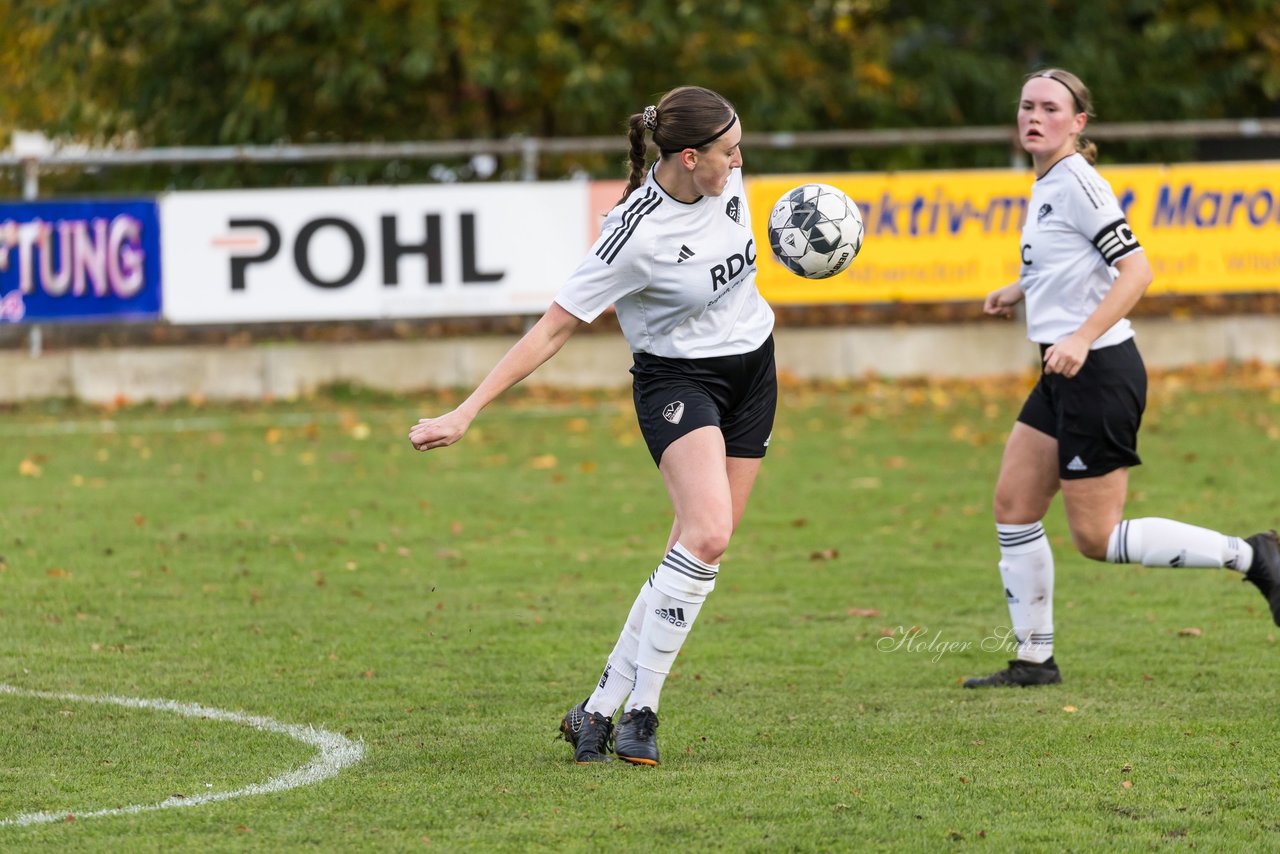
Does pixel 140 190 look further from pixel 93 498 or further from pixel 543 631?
pixel 543 631

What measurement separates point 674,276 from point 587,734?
4.61 feet

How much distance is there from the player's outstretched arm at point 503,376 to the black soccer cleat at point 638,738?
1.01 metres

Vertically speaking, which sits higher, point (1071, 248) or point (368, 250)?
point (368, 250)

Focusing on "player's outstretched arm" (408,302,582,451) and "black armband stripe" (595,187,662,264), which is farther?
"black armband stripe" (595,187,662,264)

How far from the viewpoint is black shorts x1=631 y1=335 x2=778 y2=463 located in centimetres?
538

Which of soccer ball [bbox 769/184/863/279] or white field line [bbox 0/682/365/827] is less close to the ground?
soccer ball [bbox 769/184/863/279]

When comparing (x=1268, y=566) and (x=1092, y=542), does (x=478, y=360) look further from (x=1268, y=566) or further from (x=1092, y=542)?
(x=1268, y=566)

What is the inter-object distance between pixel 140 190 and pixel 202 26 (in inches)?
72.4

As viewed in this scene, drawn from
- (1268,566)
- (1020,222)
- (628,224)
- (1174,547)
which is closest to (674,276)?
(628,224)

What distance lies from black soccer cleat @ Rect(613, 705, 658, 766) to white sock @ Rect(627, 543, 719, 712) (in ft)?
0.09

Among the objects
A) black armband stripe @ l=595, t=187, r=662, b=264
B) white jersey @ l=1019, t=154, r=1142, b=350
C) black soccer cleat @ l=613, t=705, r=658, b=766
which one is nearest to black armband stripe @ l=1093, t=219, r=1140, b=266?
white jersey @ l=1019, t=154, r=1142, b=350

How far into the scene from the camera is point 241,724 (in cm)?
581

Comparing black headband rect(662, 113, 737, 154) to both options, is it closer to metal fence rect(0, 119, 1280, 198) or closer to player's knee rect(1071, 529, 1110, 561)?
player's knee rect(1071, 529, 1110, 561)

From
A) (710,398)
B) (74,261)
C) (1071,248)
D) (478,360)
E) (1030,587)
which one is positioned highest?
(74,261)
